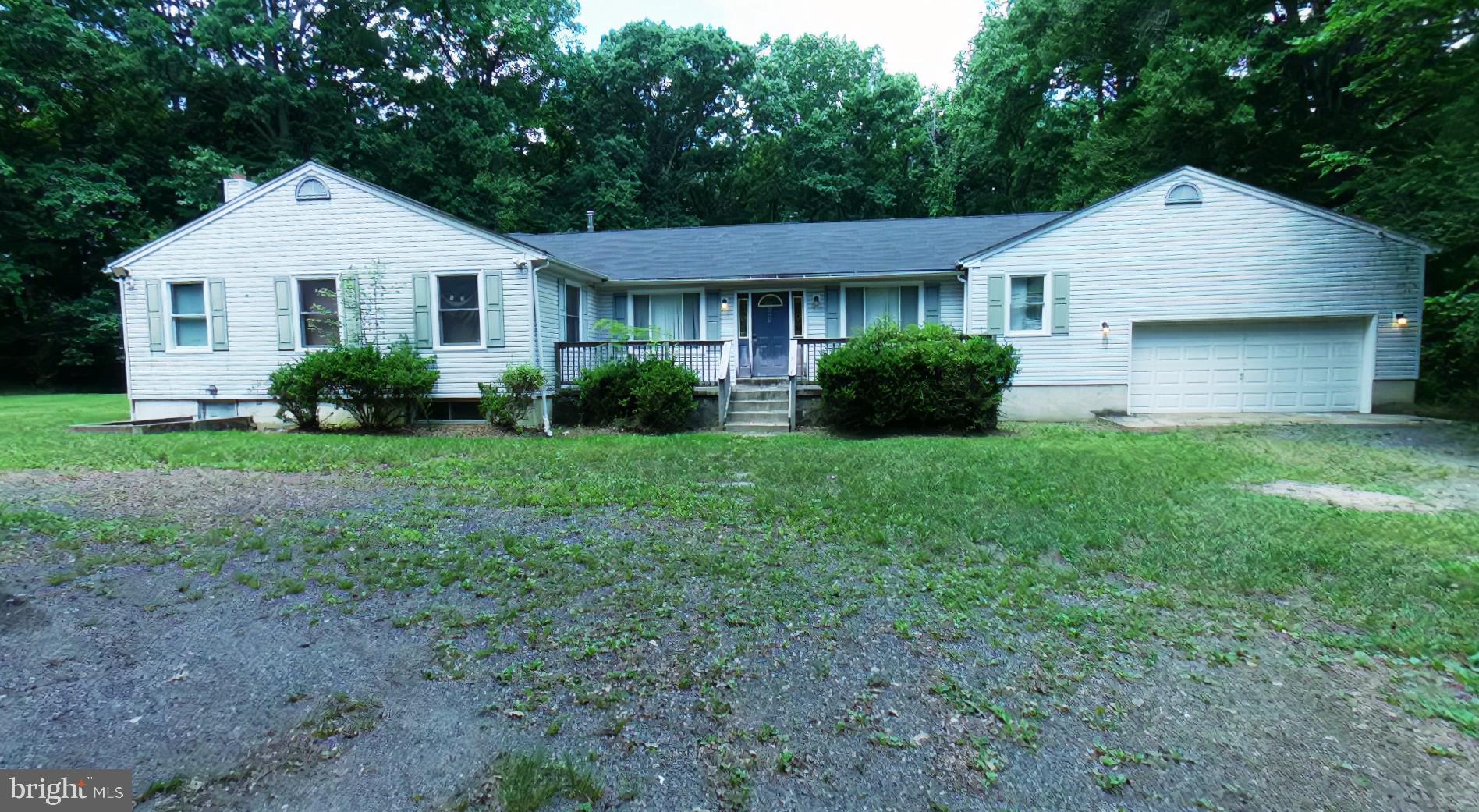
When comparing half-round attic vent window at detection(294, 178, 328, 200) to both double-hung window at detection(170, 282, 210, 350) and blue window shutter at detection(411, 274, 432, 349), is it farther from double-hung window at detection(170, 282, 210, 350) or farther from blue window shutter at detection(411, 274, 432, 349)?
double-hung window at detection(170, 282, 210, 350)

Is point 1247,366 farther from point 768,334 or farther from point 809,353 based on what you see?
point 768,334

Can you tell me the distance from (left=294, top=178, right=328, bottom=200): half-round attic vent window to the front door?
859 cm

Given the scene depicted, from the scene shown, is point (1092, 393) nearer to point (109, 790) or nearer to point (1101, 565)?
point (1101, 565)

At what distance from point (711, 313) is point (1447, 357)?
15.5 meters

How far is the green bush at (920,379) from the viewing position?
11.1m

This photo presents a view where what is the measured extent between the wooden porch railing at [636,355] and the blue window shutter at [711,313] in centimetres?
220

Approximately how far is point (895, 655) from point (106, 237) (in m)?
30.3

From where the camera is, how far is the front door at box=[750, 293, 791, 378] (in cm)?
1564

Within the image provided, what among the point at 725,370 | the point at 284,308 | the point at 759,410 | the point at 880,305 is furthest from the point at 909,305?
the point at 284,308

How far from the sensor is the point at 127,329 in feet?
44.2

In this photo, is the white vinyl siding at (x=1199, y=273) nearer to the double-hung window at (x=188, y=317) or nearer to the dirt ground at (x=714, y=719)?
the dirt ground at (x=714, y=719)

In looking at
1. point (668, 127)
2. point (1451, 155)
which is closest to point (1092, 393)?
point (1451, 155)

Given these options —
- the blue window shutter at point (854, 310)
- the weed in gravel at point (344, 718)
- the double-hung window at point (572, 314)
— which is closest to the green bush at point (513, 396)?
the double-hung window at point (572, 314)

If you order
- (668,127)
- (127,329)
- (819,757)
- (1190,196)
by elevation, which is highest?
(668,127)
